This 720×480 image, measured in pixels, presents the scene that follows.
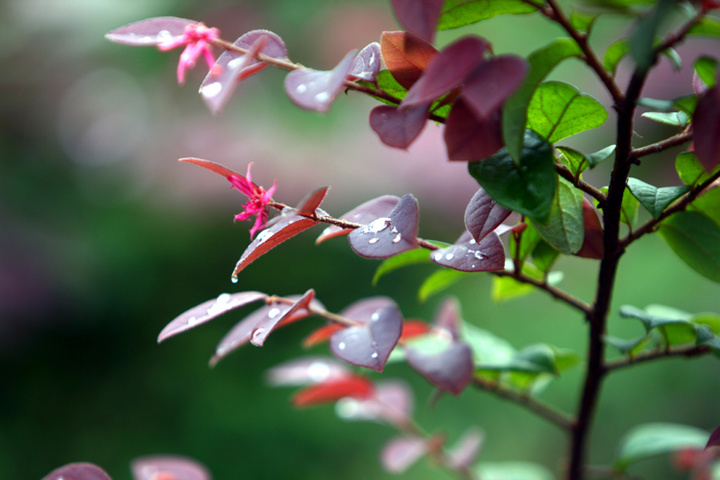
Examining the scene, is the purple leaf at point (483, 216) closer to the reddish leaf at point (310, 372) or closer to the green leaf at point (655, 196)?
the green leaf at point (655, 196)

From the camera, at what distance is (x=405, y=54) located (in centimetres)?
27

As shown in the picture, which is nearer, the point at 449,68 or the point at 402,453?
the point at 449,68

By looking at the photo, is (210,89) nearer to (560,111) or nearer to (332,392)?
(560,111)

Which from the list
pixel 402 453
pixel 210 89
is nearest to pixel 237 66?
pixel 210 89

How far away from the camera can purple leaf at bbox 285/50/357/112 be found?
0.69 feet

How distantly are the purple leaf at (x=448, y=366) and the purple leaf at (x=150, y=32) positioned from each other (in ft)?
0.80

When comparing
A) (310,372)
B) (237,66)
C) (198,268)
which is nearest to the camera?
(237,66)

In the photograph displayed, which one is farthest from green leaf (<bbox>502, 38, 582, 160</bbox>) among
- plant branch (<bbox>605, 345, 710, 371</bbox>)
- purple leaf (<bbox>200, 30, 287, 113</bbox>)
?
plant branch (<bbox>605, 345, 710, 371</bbox>)

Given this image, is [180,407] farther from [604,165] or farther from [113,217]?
[604,165]

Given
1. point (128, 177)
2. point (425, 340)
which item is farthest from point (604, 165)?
point (128, 177)

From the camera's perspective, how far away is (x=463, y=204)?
1728 mm

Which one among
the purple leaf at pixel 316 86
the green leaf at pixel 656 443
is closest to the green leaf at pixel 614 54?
the purple leaf at pixel 316 86

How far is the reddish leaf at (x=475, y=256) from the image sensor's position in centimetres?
28

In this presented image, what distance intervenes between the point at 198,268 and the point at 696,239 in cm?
138
